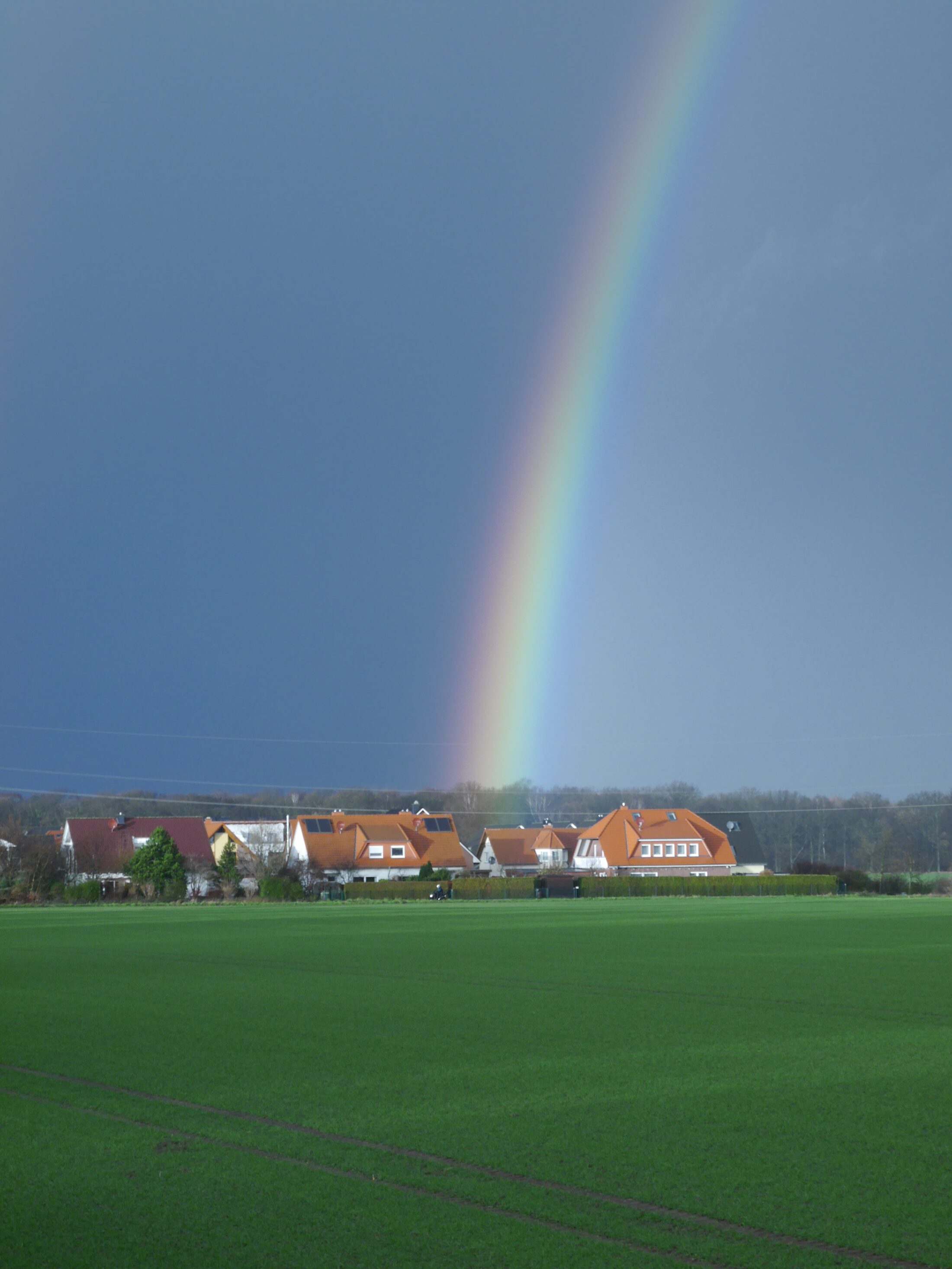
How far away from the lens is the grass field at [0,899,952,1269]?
5.92 m

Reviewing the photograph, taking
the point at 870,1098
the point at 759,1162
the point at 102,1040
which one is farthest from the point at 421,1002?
the point at 759,1162

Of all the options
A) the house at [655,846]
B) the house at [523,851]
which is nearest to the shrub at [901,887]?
the house at [655,846]

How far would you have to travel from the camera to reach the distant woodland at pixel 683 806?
11244cm

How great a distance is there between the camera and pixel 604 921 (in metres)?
37.7

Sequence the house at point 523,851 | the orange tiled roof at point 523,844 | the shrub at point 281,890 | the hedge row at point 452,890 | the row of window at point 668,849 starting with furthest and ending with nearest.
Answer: the orange tiled roof at point 523,844 → the house at point 523,851 → the row of window at point 668,849 → the hedge row at point 452,890 → the shrub at point 281,890

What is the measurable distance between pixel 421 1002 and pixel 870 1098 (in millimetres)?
7372

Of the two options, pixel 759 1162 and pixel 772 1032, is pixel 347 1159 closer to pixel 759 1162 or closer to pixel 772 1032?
pixel 759 1162

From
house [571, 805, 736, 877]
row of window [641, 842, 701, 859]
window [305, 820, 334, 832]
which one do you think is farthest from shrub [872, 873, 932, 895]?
window [305, 820, 334, 832]

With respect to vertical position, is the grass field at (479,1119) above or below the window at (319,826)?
below

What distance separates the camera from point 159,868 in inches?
2692

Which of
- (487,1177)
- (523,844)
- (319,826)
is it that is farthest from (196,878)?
(487,1177)

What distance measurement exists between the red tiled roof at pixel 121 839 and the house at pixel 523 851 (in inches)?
1078

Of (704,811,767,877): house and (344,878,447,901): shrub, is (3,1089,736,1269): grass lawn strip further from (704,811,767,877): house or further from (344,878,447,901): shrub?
(704,811,767,877): house

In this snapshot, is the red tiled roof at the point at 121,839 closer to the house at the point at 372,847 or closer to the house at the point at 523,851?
the house at the point at 372,847
